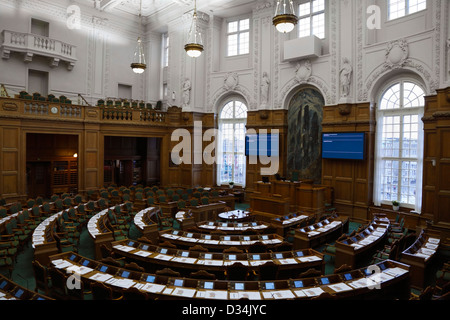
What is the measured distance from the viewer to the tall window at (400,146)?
482 inches

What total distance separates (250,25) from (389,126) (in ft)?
31.5

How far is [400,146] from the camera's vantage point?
12.8 metres

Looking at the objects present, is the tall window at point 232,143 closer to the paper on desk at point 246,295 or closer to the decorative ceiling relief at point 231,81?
the decorative ceiling relief at point 231,81

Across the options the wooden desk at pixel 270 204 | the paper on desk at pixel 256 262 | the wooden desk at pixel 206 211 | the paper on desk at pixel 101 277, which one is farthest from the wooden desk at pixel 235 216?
the paper on desk at pixel 101 277

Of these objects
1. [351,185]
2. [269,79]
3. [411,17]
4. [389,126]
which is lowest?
[351,185]

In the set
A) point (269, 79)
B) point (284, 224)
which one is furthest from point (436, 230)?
point (269, 79)

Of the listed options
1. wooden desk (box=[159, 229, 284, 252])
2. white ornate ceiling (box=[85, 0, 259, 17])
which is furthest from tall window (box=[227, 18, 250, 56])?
wooden desk (box=[159, 229, 284, 252])

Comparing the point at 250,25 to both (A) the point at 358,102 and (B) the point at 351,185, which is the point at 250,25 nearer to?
(A) the point at 358,102

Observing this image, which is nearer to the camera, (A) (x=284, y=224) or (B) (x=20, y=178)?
(A) (x=284, y=224)

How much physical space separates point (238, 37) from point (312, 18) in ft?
15.1

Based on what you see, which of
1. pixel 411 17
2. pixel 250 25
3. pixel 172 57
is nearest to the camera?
pixel 411 17

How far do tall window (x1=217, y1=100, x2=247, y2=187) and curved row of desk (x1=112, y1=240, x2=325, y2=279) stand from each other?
1138 cm

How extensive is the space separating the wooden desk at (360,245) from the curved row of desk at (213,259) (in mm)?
1015

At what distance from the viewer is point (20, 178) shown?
13445 mm
